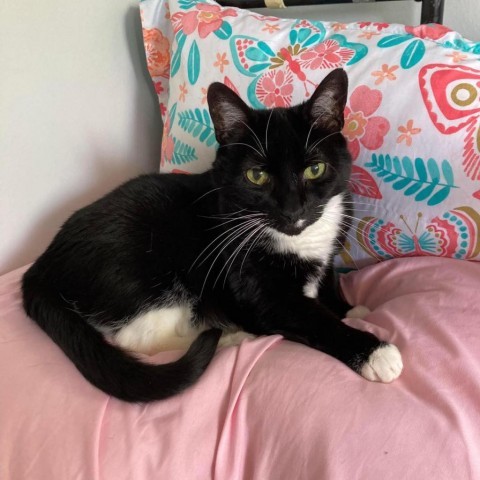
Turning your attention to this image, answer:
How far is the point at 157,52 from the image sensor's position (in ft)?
3.97

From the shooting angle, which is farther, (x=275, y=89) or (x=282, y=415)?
(x=275, y=89)

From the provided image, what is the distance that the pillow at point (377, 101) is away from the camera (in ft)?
2.70

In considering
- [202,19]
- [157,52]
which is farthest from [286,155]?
[157,52]

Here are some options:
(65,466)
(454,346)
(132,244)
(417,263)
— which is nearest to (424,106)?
(417,263)

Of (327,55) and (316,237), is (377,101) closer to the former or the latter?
(327,55)

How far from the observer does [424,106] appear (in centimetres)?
83

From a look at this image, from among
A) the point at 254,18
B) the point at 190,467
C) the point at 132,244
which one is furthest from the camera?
the point at 254,18

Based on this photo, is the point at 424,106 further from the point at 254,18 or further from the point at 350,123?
the point at 254,18

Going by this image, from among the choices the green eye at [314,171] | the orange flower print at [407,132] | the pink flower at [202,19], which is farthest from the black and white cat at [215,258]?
the pink flower at [202,19]

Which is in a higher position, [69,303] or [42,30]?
[42,30]

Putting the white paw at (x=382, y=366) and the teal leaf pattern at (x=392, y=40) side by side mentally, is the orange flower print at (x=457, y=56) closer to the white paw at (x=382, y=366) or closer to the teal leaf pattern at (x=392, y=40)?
the teal leaf pattern at (x=392, y=40)

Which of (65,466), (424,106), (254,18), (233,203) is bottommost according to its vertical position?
(65,466)

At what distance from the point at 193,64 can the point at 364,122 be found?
1.43ft

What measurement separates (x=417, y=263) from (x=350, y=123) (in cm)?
31
